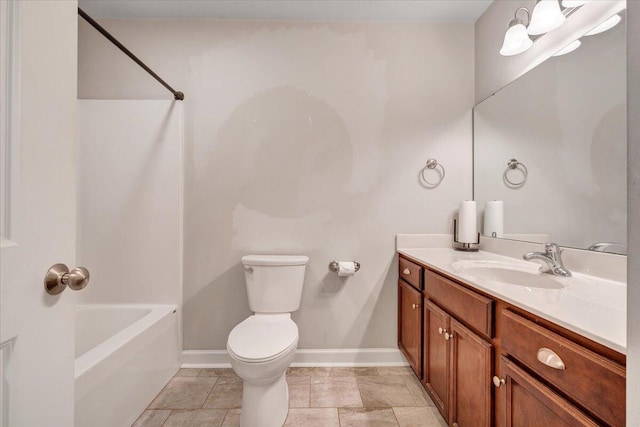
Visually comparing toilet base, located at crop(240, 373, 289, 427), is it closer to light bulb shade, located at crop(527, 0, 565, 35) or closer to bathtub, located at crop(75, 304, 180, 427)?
bathtub, located at crop(75, 304, 180, 427)

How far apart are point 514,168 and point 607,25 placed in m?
0.72

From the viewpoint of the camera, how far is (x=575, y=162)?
1.27 metres

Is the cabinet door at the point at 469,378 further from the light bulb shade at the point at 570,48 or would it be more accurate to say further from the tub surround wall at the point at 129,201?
the tub surround wall at the point at 129,201

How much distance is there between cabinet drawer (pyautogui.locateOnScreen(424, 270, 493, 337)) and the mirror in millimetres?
604

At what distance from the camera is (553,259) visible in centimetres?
122

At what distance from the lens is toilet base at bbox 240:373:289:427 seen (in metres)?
1.33

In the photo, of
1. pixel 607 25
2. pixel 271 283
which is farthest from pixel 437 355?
pixel 607 25

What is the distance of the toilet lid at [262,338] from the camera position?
1.26m

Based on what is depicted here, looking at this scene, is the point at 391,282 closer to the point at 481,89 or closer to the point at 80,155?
the point at 481,89

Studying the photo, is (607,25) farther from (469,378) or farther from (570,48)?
(469,378)

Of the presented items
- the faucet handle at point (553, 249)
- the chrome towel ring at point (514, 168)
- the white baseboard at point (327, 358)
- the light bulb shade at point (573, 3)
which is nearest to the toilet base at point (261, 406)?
the white baseboard at point (327, 358)

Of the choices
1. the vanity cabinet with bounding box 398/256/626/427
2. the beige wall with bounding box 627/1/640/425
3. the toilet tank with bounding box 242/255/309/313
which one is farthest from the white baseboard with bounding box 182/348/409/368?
the beige wall with bounding box 627/1/640/425

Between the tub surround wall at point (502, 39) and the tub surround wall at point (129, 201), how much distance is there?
2.13m

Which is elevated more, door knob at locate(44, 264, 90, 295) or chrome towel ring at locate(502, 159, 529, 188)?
chrome towel ring at locate(502, 159, 529, 188)
